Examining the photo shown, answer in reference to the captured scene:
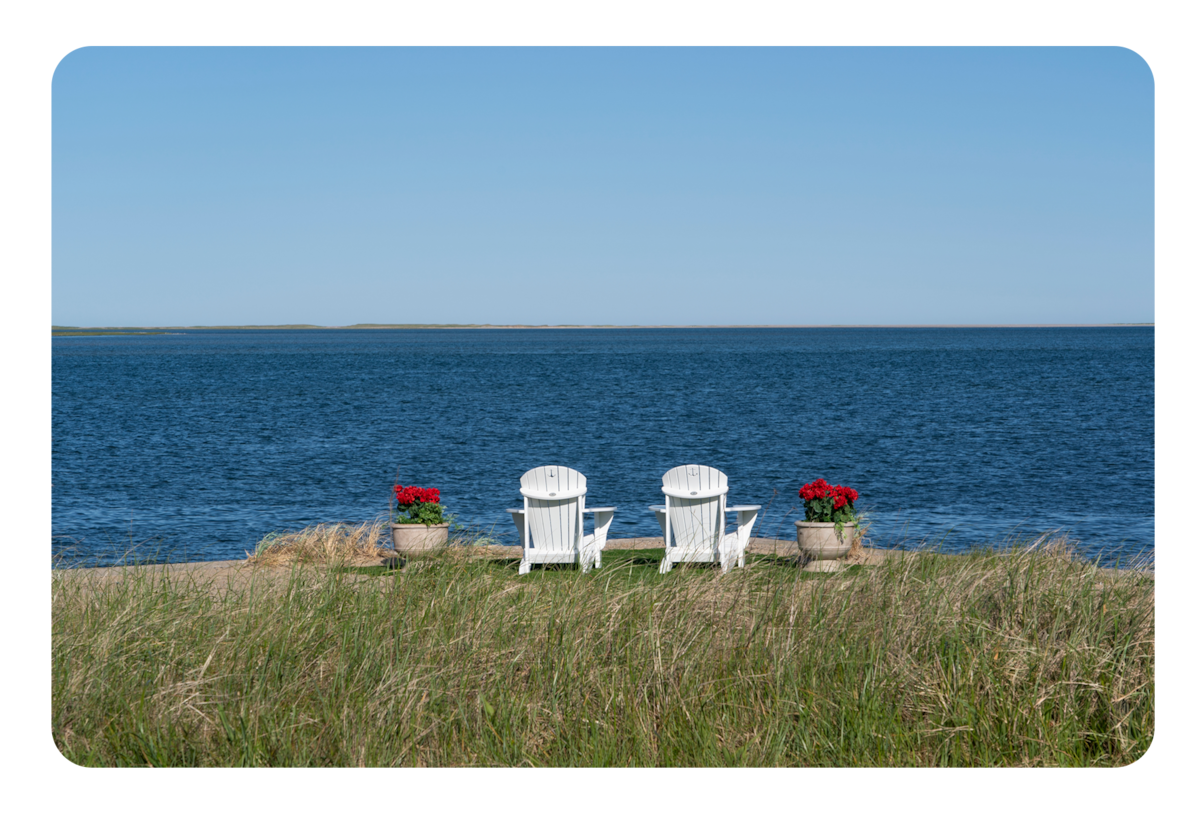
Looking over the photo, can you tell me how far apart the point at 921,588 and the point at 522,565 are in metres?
5.55

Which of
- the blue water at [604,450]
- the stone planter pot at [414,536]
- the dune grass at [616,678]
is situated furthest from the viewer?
the blue water at [604,450]

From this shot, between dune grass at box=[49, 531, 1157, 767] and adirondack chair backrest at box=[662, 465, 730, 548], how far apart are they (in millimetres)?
5050

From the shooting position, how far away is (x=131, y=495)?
2425cm

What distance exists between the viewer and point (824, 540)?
10055 millimetres

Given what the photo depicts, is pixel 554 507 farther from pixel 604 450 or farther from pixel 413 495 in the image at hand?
pixel 604 450

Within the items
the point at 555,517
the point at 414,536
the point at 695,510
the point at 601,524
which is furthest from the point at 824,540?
the point at 414,536

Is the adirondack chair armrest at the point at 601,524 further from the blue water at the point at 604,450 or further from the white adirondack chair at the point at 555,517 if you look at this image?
the blue water at the point at 604,450

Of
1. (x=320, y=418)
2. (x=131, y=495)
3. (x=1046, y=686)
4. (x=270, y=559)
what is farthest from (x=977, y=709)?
(x=320, y=418)

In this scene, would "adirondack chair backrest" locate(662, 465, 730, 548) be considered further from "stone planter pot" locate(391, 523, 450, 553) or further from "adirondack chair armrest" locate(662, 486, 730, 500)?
"stone planter pot" locate(391, 523, 450, 553)

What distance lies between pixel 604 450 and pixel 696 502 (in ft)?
77.5
